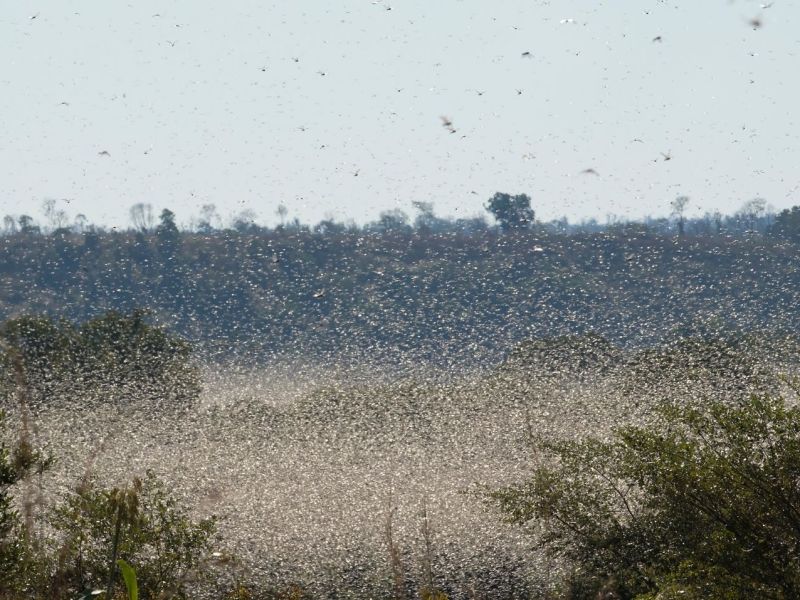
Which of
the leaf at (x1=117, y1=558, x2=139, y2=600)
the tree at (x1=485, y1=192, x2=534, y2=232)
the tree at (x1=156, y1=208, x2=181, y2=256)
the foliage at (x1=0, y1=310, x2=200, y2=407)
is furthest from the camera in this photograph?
the tree at (x1=485, y1=192, x2=534, y2=232)

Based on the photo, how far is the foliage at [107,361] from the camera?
181 ft

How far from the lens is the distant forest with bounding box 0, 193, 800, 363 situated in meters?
119

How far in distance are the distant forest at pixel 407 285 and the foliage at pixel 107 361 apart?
47.7 m

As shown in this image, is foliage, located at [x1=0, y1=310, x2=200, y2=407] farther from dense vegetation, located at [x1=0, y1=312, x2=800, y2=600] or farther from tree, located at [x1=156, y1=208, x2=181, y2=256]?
tree, located at [x1=156, y1=208, x2=181, y2=256]

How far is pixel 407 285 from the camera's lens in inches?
5330

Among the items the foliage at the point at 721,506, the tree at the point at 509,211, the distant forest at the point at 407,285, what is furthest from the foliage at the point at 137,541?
the tree at the point at 509,211

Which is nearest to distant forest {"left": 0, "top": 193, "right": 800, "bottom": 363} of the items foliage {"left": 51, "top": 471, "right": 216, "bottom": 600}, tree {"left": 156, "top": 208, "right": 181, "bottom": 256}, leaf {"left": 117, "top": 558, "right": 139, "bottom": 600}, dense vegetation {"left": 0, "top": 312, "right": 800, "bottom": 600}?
tree {"left": 156, "top": 208, "right": 181, "bottom": 256}

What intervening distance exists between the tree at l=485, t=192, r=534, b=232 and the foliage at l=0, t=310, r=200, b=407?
98476mm

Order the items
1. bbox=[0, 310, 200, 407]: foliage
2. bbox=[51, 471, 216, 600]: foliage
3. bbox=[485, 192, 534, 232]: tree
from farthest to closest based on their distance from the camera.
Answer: bbox=[485, 192, 534, 232]: tree < bbox=[0, 310, 200, 407]: foliage < bbox=[51, 471, 216, 600]: foliage

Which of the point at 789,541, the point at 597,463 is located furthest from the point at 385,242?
the point at 789,541

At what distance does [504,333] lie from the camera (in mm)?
122562

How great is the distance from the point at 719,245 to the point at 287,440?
9313 cm

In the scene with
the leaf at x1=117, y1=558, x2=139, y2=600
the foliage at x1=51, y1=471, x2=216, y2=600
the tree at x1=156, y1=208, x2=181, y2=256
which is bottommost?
the foliage at x1=51, y1=471, x2=216, y2=600

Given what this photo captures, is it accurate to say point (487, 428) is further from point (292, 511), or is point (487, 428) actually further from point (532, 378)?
point (292, 511)
